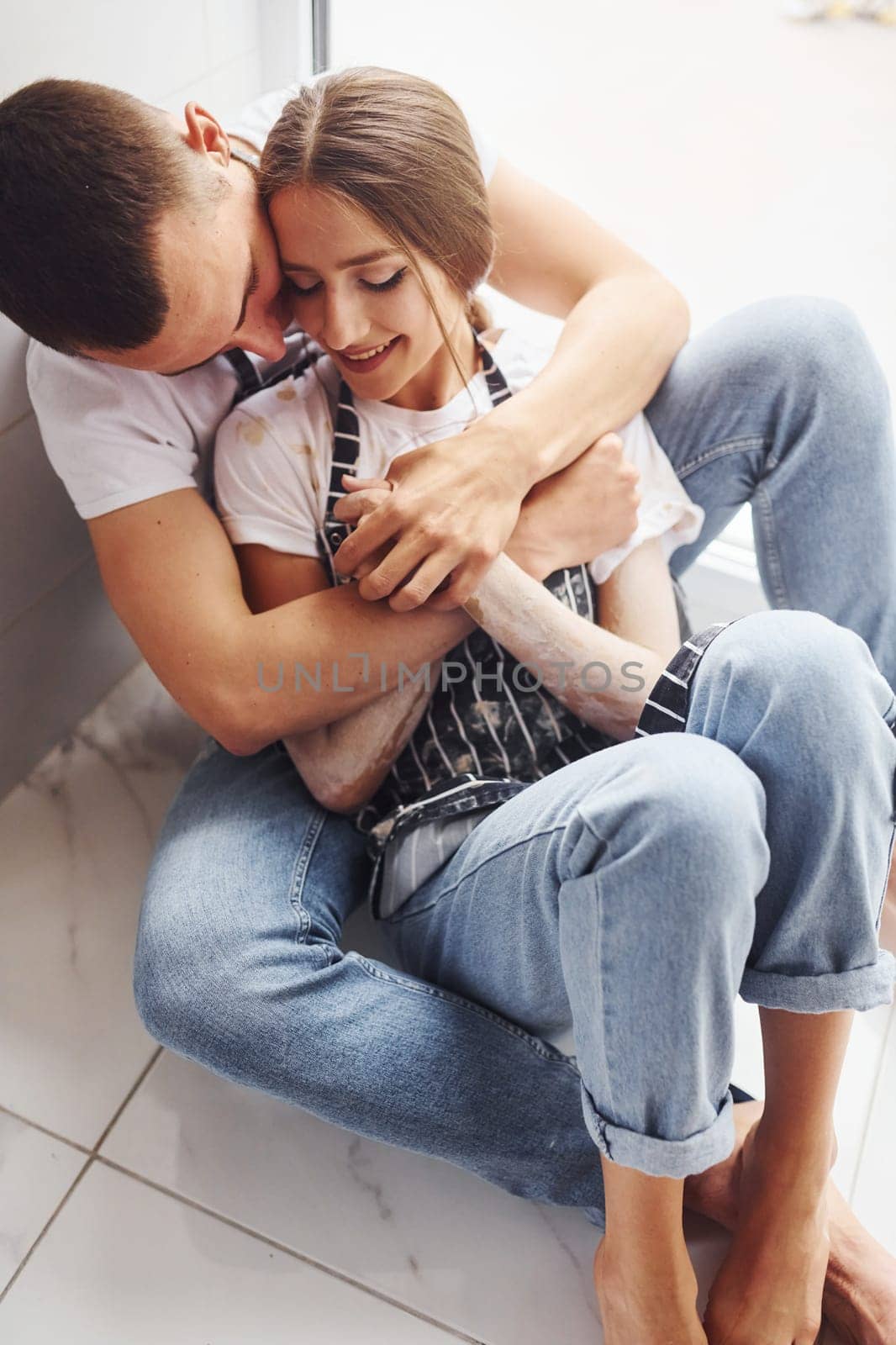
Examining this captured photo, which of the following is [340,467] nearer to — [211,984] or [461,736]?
[461,736]

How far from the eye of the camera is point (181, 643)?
2.95ft

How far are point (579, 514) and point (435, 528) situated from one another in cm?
17

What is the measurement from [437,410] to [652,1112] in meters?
0.66

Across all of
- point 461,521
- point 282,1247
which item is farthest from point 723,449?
point 282,1247

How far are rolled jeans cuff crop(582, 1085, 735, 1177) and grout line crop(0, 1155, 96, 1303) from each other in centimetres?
54

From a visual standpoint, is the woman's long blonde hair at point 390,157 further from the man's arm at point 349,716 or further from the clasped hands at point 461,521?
the man's arm at point 349,716

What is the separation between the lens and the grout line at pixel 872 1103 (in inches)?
39.9

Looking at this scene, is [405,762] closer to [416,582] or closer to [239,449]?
[416,582]

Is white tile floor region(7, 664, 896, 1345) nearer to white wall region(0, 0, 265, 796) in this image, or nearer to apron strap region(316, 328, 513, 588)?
white wall region(0, 0, 265, 796)

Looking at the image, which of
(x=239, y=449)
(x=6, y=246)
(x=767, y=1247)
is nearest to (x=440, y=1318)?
(x=767, y=1247)

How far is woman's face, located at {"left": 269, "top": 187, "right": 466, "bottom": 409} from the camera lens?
2.78ft

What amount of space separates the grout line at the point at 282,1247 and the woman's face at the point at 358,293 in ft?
2.53

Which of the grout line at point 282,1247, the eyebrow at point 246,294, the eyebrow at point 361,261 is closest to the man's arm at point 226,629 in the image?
the eyebrow at point 246,294

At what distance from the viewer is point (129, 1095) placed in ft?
3.44
